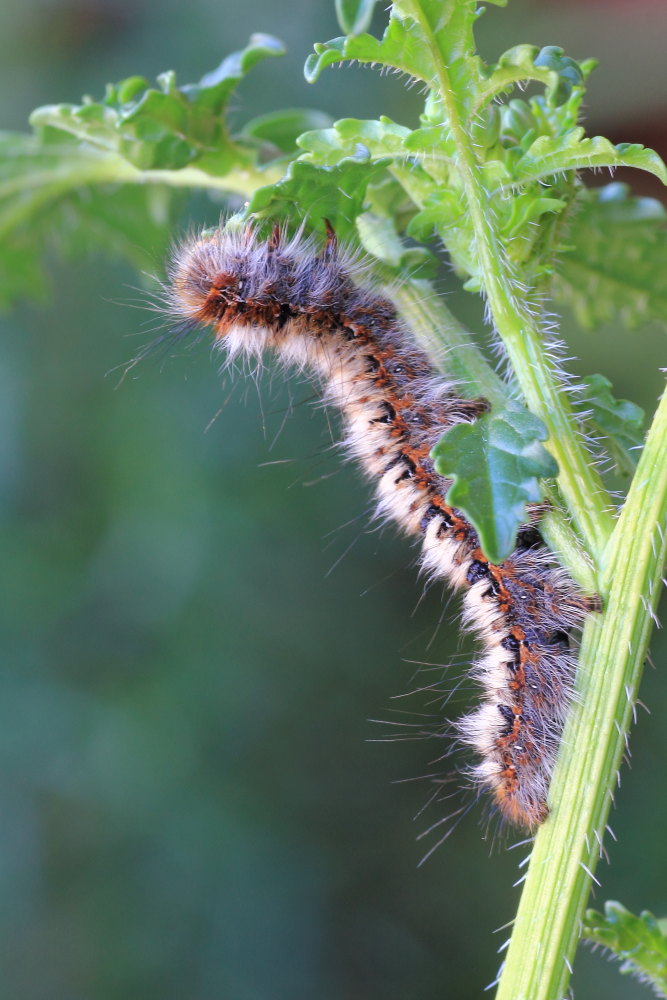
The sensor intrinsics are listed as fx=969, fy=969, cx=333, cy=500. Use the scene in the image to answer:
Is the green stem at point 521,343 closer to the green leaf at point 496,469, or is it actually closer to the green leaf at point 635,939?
the green leaf at point 496,469

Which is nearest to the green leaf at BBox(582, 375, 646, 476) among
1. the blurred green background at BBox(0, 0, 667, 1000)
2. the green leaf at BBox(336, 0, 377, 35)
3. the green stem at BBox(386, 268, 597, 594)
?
the green stem at BBox(386, 268, 597, 594)

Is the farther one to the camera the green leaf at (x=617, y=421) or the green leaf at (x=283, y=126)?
the green leaf at (x=283, y=126)

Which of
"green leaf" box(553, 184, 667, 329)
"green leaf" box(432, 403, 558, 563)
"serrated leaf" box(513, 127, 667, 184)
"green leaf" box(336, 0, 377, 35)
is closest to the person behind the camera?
"green leaf" box(432, 403, 558, 563)

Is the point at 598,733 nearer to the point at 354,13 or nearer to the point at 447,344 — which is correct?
the point at 447,344

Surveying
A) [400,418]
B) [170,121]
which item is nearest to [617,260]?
[400,418]

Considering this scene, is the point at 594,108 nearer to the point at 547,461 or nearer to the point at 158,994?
the point at 547,461

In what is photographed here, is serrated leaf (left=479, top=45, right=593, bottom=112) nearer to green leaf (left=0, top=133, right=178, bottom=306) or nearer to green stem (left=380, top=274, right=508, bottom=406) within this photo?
green stem (left=380, top=274, right=508, bottom=406)

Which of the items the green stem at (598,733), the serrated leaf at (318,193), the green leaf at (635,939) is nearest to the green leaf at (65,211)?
the serrated leaf at (318,193)
